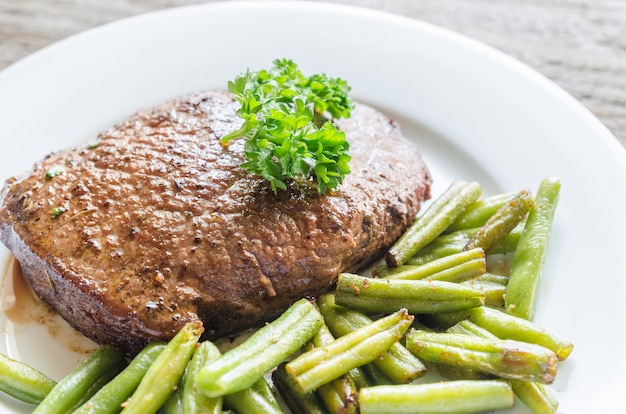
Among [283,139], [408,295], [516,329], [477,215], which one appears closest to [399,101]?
[477,215]

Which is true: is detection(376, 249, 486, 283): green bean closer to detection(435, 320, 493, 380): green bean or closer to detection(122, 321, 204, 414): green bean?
detection(435, 320, 493, 380): green bean

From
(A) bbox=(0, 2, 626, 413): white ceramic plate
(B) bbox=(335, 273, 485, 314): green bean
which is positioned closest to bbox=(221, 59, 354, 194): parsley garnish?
(B) bbox=(335, 273, 485, 314): green bean

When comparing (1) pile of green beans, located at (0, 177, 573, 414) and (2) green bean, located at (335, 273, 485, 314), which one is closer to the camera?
(1) pile of green beans, located at (0, 177, 573, 414)

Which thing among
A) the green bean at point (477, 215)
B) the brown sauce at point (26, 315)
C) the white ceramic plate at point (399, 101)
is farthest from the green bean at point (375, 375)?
the brown sauce at point (26, 315)

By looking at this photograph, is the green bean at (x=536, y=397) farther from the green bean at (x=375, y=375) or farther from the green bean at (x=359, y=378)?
the green bean at (x=359, y=378)

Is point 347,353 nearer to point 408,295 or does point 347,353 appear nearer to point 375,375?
point 375,375

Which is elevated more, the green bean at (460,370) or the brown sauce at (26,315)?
the green bean at (460,370)
